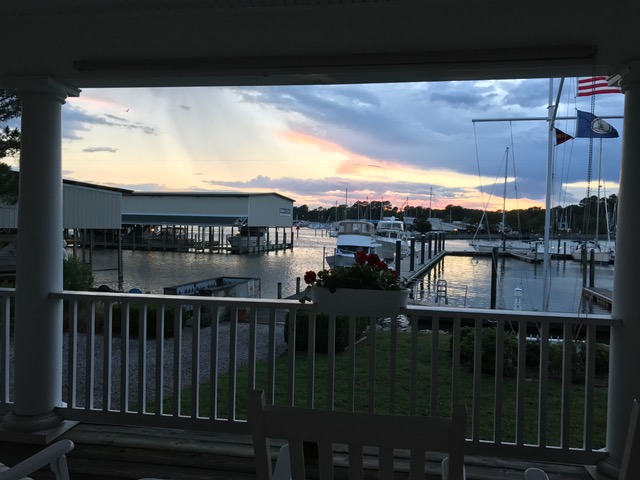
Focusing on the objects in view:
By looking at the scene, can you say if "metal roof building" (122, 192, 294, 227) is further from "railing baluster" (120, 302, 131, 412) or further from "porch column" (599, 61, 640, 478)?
"porch column" (599, 61, 640, 478)

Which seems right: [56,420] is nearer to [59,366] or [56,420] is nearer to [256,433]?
[59,366]

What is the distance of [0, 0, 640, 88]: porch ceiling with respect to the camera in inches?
73.1

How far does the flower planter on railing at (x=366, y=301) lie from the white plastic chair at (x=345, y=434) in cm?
124

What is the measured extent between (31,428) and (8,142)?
5.44 m

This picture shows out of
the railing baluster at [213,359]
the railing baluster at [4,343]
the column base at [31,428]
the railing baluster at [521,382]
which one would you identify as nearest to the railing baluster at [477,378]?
the railing baluster at [521,382]

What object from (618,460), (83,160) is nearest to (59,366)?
(618,460)

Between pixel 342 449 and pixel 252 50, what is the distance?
7.07ft

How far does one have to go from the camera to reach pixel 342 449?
103 inches

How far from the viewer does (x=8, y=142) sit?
6.69 metres

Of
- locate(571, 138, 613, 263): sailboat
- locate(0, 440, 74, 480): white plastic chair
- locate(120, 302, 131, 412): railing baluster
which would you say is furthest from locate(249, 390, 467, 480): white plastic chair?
locate(571, 138, 613, 263): sailboat

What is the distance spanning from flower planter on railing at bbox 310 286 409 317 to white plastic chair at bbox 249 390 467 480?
4.08 ft

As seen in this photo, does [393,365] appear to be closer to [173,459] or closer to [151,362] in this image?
[173,459]

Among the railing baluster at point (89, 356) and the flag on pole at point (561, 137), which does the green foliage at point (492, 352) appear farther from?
the railing baluster at point (89, 356)

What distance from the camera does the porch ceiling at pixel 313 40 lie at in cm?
186
